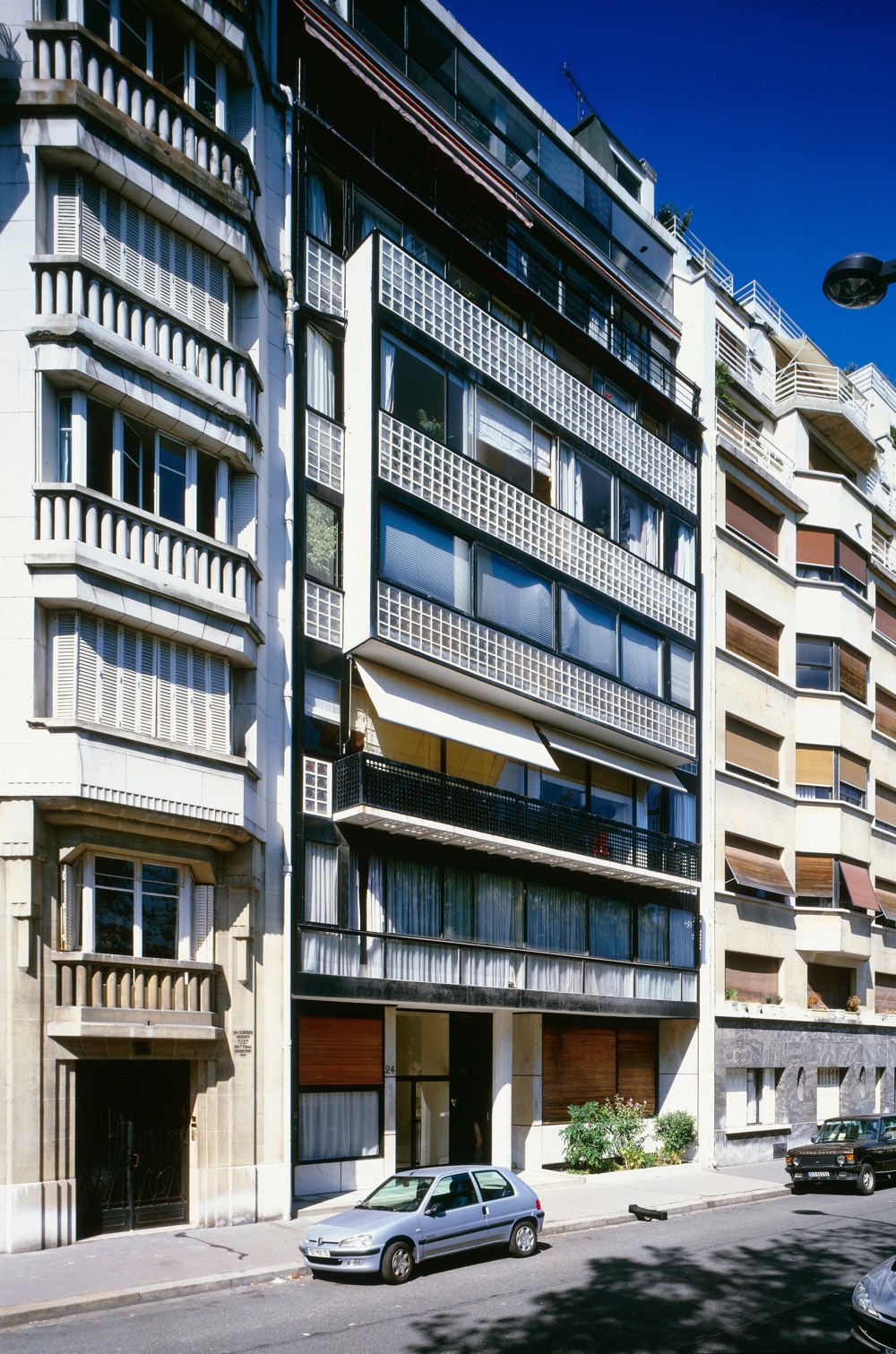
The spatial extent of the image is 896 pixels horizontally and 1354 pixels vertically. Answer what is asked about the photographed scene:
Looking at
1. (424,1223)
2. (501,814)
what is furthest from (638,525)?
(424,1223)

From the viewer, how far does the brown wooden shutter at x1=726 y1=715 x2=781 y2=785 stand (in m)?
31.8

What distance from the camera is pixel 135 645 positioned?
18.0 metres

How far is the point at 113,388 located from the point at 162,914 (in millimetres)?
7618

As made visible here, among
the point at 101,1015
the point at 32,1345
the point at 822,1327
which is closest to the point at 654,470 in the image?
the point at 101,1015

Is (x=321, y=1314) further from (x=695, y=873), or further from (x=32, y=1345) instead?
(x=695, y=873)

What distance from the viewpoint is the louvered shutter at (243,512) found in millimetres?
19922

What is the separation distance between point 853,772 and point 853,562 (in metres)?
6.25

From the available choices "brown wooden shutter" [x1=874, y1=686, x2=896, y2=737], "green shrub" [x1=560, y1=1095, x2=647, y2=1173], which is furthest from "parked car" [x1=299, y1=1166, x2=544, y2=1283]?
"brown wooden shutter" [x1=874, y1=686, x2=896, y2=737]

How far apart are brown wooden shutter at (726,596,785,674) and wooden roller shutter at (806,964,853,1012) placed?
8483mm

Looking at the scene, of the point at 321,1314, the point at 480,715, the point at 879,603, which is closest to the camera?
the point at 321,1314

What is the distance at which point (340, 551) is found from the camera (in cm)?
2197

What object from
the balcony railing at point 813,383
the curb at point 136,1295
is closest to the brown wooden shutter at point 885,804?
the balcony railing at point 813,383

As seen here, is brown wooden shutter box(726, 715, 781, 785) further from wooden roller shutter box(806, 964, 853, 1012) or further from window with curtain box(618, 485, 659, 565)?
wooden roller shutter box(806, 964, 853, 1012)

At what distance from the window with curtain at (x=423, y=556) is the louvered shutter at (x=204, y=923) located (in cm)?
612
